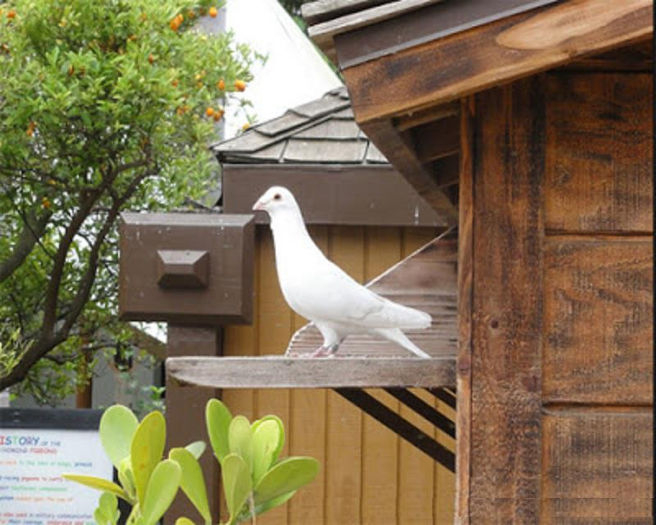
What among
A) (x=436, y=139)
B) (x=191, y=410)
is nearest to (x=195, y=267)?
(x=191, y=410)

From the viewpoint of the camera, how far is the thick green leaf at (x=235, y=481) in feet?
9.75

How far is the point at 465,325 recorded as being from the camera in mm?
2844

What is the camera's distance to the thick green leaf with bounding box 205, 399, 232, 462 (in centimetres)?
315

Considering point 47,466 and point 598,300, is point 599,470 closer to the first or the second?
point 598,300

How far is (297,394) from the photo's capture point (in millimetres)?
5434

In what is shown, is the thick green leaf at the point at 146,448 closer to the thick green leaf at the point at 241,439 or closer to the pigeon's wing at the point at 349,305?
the thick green leaf at the point at 241,439

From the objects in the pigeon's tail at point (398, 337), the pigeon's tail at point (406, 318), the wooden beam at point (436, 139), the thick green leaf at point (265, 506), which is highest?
the wooden beam at point (436, 139)

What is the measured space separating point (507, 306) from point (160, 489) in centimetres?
82

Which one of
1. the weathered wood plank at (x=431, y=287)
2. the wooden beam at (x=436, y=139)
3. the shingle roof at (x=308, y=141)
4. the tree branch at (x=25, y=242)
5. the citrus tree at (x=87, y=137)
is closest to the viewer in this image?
the wooden beam at (x=436, y=139)

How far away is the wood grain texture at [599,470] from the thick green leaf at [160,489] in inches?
29.7

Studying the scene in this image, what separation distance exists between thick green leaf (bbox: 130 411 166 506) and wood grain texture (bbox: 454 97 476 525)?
650mm

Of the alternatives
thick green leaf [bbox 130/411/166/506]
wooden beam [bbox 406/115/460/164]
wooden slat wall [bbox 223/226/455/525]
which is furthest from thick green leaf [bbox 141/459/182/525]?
wooden slat wall [bbox 223/226/455/525]

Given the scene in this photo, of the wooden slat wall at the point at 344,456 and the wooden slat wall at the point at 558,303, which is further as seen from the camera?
the wooden slat wall at the point at 344,456

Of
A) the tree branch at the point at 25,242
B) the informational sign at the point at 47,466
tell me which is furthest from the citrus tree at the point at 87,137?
the informational sign at the point at 47,466
